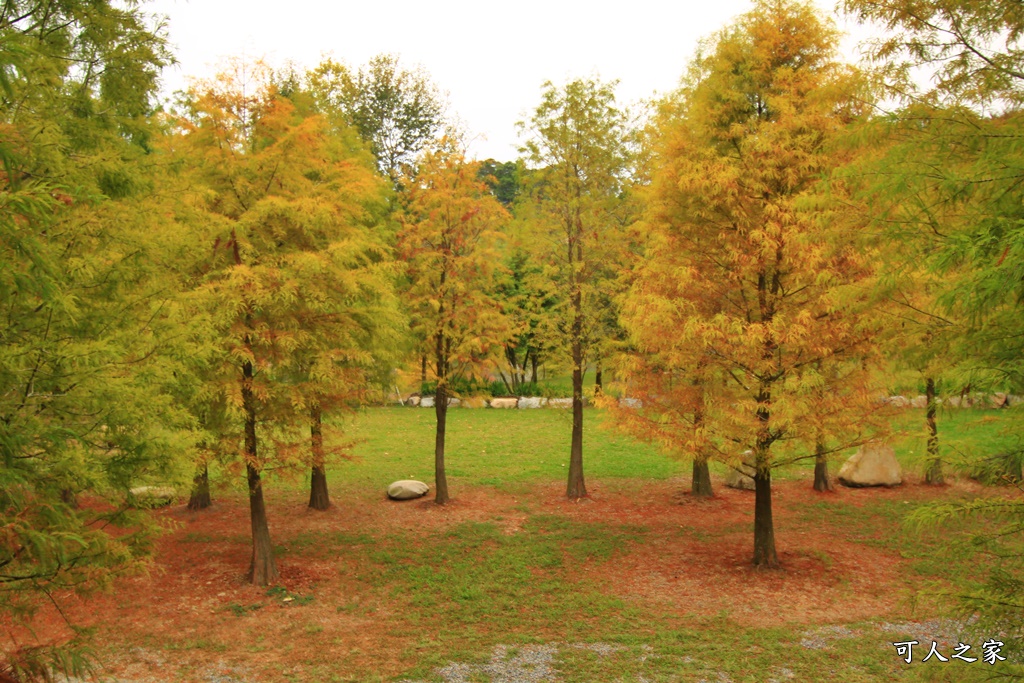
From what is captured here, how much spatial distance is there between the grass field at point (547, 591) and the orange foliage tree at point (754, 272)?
1473 millimetres

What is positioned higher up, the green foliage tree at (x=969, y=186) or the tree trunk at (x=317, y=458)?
the green foliage tree at (x=969, y=186)

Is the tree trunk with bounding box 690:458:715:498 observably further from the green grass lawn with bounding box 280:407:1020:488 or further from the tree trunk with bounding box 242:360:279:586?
the tree trunk with bounding box 242:360:279:586

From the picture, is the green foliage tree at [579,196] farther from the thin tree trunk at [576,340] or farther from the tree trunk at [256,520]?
the tree trunk at [256,520]

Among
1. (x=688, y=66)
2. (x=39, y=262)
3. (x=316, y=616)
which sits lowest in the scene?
(x=316, y=616)

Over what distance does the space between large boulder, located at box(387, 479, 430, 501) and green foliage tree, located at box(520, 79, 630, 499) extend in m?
4.09

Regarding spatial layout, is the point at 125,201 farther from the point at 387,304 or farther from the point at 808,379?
the point at 808,379

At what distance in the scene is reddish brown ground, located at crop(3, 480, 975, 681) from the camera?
301 inches

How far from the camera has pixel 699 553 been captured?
10547 mm

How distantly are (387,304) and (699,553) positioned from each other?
6.10 m

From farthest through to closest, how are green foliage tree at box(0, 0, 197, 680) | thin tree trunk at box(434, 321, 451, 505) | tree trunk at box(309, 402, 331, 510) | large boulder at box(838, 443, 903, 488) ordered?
large boulder at box(838, 443, 903, 488) → thin tree trunk at box(434, 321, 451, 505) → tree trunk at box(309, 402, 331, 510) → green foliage tree at box(0, 0, 197, 680)

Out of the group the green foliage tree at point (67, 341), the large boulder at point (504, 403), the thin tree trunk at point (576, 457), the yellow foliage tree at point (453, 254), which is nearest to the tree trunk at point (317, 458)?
the green foliage tree at point (67, 341)

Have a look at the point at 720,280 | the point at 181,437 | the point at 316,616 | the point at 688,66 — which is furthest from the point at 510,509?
the point at 688,66

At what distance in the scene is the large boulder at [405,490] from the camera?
45.9 ft

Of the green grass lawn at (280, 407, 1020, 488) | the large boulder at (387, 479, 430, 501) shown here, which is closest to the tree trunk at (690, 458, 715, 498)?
the green grass lawn at (280, 407, 1020, 488)
